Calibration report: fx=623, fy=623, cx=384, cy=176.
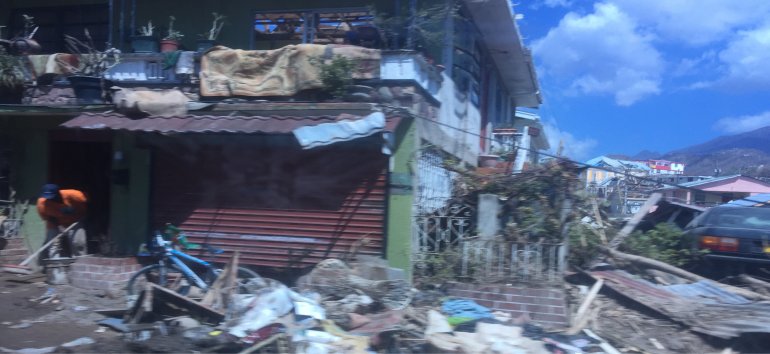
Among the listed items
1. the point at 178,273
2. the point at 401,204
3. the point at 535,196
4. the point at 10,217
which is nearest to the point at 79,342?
the point at 178,273

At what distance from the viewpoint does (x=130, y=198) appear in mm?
9109

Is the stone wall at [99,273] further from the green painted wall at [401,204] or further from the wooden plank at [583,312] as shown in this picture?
the wooden plank at [583,312]

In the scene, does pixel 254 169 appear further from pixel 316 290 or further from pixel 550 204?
pixel 550 204

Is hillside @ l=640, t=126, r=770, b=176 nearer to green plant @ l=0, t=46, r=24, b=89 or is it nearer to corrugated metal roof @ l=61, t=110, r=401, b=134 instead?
corrugated metal roof @ l=61, t=110, r=401, b=134

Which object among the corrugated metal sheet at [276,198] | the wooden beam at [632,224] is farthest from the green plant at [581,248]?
the corrugated metal sheet at [276,198]

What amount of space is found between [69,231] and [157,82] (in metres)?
2.54

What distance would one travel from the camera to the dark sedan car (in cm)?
835

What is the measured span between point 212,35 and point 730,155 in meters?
19.7

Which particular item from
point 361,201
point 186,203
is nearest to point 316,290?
point 361,201

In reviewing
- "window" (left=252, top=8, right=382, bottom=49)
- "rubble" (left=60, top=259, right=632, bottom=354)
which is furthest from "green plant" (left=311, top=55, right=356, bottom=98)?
"rubble" (left=60, top=259, right=632, bottom=354)

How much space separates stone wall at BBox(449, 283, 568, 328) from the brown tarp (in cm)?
317

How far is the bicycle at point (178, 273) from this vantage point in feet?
24.5

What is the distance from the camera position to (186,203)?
891 cm

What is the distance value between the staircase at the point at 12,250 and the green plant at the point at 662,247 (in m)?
9.21
